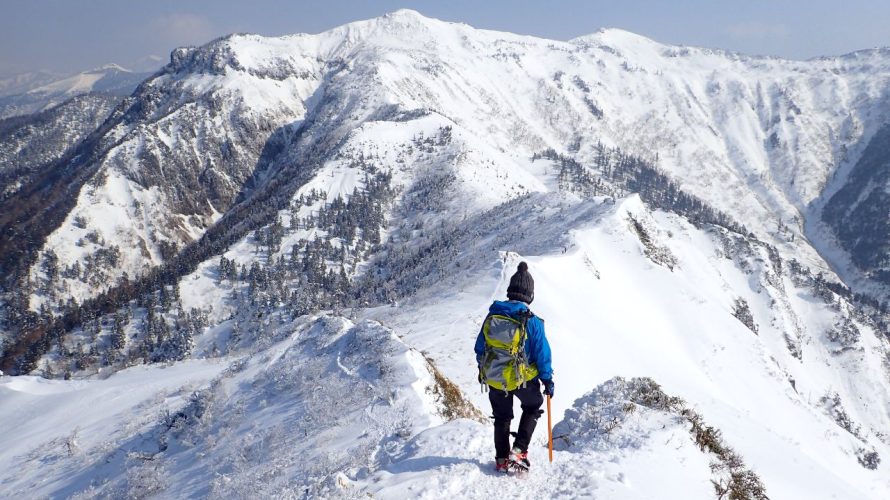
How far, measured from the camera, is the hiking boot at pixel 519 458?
27.4ft

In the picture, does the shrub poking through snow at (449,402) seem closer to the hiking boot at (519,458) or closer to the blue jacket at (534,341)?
the hiking boot at (519,458)

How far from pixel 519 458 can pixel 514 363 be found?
5.60 feet

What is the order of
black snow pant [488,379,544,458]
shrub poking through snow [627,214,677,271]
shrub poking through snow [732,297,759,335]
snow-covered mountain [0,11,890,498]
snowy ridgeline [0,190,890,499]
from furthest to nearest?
shrub poking through snow [732,297,759,335]
shrub poking through snow [627,214,677,271]
snow-covered mountain [0,11,890,498]
snowy ridgeline [0,190,890,499]
black snow pant [488,379,544,458]

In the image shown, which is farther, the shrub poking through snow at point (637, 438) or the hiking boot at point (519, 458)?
the shrub poking through snow at point (637, 438)

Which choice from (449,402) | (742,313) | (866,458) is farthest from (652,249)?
(449,402)

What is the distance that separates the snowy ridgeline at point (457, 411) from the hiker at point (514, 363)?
2.17 ft

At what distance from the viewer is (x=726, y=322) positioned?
4666cm

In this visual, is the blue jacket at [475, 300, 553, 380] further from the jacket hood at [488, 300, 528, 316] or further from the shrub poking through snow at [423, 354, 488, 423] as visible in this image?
the shrub poking through snow at [423, 354, 488, 423]

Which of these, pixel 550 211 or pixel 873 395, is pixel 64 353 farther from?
pixel 873 395

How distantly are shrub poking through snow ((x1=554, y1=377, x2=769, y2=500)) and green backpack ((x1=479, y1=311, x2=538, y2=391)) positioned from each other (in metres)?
3.30

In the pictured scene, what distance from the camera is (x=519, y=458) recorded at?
8.39 metres

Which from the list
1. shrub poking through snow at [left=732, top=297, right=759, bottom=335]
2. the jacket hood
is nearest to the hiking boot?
the jacket hood

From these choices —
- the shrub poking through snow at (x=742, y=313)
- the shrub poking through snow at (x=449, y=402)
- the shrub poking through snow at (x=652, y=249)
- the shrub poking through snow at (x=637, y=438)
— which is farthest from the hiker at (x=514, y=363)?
the shrub poking through snow at (x=742, y=313)

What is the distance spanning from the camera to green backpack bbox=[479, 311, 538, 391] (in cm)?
808
